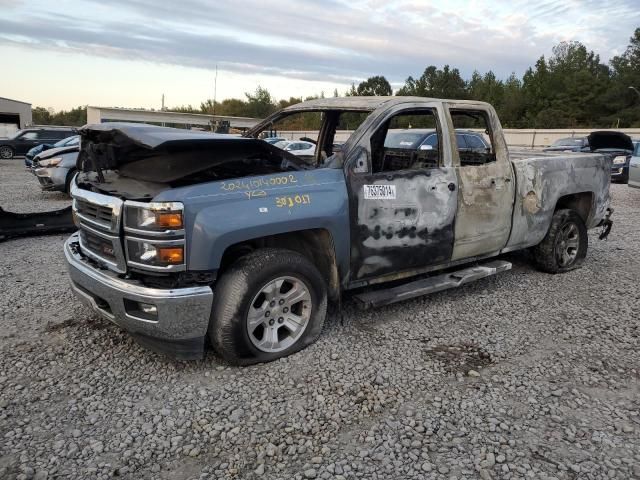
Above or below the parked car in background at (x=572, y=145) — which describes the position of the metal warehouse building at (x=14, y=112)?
below

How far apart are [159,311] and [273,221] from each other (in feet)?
3.07

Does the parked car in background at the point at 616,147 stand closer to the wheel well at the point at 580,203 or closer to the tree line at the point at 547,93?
the wheel well at the point at 580,203

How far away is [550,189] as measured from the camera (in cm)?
559

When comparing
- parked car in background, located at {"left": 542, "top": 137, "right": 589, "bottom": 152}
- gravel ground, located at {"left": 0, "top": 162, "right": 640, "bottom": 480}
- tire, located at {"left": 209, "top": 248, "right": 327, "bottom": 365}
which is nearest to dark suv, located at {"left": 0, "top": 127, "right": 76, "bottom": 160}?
parked car in background, located at {"left": 542, "top": 137, "right": 589, "bottom": 152}

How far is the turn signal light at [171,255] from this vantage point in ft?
10.4

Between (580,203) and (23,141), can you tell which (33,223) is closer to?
(580,203)

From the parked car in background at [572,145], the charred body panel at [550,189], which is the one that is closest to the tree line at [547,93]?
the parked car in background at [572,145]

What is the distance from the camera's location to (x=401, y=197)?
417 cm

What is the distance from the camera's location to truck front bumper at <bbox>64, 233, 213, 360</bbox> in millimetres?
3223

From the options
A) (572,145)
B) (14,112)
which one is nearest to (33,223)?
(572,145)

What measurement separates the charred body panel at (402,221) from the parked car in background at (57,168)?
8.97 metres

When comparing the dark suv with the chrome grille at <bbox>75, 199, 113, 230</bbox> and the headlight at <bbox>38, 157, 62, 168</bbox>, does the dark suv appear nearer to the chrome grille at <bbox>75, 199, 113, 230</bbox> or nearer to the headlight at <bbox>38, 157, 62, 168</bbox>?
the headlight at <bbox>38, 157, 62, 168</bbox>

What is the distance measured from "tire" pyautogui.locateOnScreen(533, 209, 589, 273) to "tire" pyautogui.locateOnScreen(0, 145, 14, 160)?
84.4ft

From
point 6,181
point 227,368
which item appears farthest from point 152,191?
point 6,181
